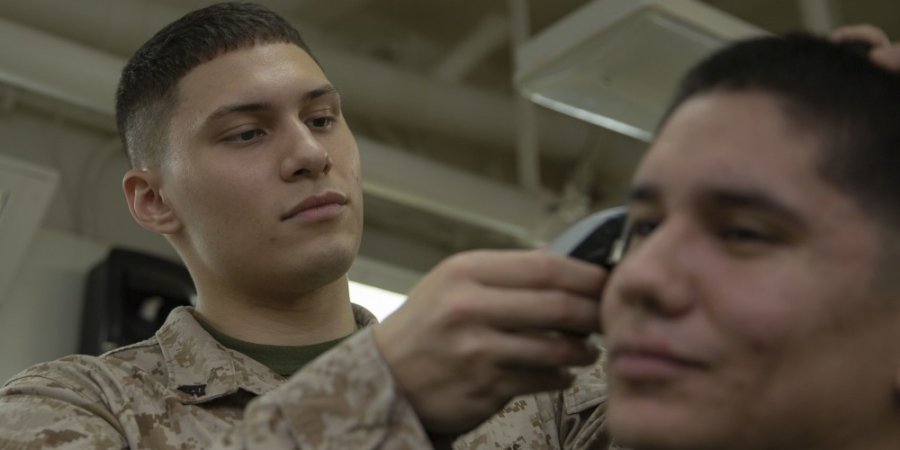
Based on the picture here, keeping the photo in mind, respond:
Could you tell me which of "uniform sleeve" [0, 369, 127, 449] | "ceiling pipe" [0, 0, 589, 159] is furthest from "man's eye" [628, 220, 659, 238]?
"ceiling pipe" [0, 0, 589, 159]

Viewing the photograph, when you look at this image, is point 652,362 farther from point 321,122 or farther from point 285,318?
point 321,122

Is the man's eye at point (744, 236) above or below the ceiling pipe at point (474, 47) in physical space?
above

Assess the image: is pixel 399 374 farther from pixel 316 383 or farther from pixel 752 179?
pixel 752 179

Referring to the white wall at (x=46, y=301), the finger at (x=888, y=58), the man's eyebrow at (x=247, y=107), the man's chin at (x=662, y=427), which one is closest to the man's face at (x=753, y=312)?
the man's chin at (x=662, y=427)

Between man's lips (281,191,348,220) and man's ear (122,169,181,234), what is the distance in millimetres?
278

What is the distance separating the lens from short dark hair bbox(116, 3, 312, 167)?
1.84 metres

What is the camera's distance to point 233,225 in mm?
1676

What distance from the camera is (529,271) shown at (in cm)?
93

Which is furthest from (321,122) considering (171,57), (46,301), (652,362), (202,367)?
(46,301)

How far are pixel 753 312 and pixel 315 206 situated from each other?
880 mm

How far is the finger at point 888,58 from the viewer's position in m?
1.02

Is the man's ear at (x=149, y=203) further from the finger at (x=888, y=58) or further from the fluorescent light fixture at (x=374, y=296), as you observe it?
the fluorescent light fixture at (x=374, y=296)

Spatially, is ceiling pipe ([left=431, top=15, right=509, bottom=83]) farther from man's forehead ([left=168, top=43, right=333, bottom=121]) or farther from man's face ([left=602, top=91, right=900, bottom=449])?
man's face ([left=602, top=91, right=900, bottom=449])

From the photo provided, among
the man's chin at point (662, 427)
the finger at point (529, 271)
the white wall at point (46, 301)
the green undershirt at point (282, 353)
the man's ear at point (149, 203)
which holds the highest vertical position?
the finger at point (529, 271)
